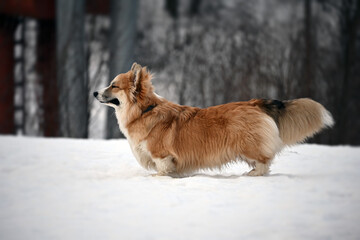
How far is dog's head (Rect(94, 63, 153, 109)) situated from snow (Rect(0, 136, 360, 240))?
90cm

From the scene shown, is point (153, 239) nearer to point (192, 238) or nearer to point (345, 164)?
point (192, 238)

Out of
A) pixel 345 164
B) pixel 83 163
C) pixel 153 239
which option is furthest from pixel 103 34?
pixel 153 239

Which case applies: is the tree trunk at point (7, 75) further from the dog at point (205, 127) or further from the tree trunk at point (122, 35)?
the dog at point (205, 127)

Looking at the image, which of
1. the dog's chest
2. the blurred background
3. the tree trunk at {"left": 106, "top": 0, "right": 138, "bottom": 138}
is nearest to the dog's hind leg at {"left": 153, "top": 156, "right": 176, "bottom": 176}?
the dog's chest

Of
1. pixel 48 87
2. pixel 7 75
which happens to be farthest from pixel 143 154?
pixel 7 75

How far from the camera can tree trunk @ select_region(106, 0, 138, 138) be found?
965 cm

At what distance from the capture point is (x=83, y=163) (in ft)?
17.4

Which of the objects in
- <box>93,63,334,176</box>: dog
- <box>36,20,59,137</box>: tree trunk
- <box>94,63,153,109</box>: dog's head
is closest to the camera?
<box>93,63,334,176</box>: dog

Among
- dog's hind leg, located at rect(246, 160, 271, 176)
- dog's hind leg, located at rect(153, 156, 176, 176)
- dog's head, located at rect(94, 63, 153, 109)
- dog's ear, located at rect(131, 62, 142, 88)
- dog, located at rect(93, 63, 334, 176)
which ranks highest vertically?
dog's ear, located at rect(131, 62, 142, 88)

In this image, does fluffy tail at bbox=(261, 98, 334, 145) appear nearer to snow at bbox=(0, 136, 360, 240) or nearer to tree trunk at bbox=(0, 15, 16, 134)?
snow at bbox=(0, 136, 360, 240)

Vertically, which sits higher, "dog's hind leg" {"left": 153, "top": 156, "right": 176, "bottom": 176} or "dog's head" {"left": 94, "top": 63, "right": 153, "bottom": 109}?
"dog's head" {"left": 94, "top": 63, "right": 153, "bottom": 109}

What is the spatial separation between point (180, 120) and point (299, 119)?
1390mm

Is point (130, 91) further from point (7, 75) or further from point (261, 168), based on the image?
point (7, 75)

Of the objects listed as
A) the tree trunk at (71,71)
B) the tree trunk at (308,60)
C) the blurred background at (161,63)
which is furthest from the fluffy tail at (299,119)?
the tree trunk at (71,71)
